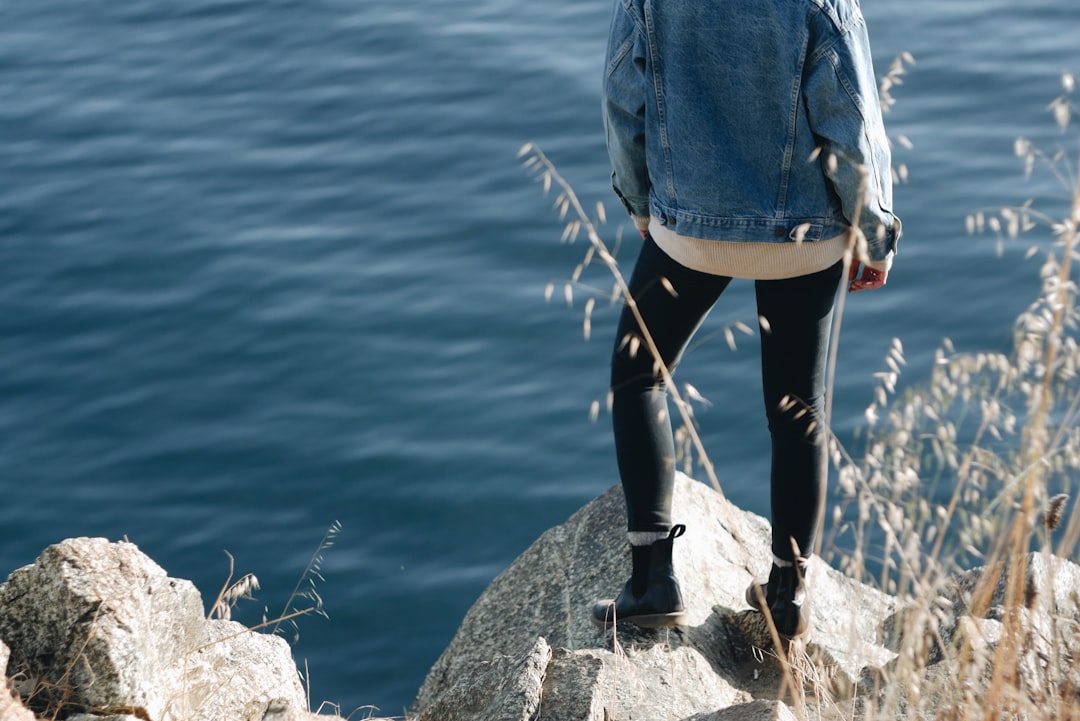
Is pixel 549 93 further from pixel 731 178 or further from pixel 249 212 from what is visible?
pixel 731 178

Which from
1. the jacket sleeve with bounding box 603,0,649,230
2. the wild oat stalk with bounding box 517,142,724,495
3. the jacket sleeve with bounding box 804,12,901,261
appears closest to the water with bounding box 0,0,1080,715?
the wild oat stalk with bounding box 517,142,724,495

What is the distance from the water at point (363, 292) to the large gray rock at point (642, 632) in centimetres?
112

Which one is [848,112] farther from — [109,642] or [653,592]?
[109,642]

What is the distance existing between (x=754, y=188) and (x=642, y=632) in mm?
1222

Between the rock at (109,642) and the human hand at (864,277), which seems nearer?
the rock at (109,642)

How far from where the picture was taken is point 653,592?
3.18 metres

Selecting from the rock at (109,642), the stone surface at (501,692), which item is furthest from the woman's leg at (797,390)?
the rock at (109,642)

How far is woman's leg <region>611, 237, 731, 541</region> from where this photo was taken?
2.88 metres

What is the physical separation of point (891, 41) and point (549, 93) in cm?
218

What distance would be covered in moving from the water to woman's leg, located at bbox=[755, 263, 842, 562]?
2.22 meters

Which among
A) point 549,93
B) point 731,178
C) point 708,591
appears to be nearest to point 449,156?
point 549,93

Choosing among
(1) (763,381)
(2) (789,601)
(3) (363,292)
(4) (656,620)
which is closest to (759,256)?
(1) (763,381)

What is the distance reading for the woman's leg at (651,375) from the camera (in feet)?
9.46

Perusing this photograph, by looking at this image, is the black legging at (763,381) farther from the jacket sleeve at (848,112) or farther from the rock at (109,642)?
the rock at (109,642)
